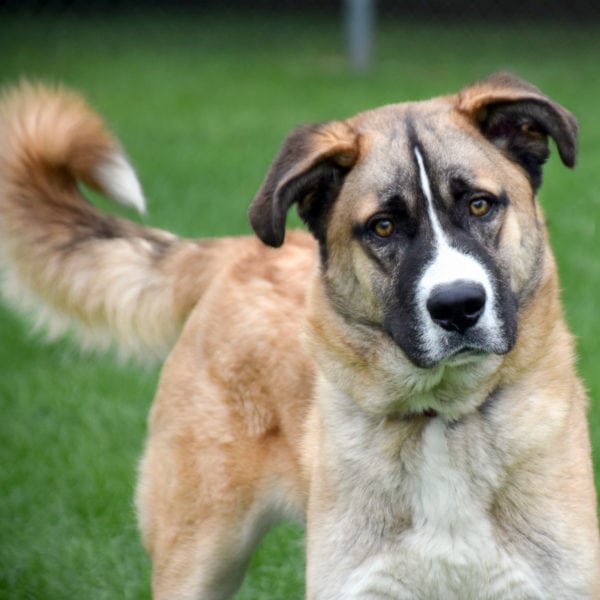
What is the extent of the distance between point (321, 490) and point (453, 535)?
469 mm

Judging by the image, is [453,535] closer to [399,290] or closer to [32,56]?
[399,290]

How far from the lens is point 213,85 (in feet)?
54.9

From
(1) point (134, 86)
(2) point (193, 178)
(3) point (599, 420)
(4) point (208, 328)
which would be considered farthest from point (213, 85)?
(4) point (208, 328)

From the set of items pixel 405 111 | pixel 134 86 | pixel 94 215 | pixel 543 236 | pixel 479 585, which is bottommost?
pixel 134 86

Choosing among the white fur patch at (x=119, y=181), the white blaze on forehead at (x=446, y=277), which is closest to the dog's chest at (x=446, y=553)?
the white blaze on forehead at (x=446, y=277)

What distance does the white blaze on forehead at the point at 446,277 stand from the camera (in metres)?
3.51

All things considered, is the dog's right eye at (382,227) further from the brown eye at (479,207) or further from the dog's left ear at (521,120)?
the dog's left ear at (521,120)

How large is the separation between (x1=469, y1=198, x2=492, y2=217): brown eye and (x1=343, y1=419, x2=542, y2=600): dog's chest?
0.72 m

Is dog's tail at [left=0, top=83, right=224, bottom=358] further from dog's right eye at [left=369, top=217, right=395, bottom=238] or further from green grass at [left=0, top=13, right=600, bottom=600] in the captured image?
dog's right eye at [left=369, top=217, right=395, bottom=238]

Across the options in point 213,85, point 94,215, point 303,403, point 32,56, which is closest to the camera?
point 303,403

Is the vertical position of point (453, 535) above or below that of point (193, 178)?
above

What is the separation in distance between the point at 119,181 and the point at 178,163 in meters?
7.91

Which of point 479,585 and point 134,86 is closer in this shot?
point 479,585

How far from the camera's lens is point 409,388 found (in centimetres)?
388
